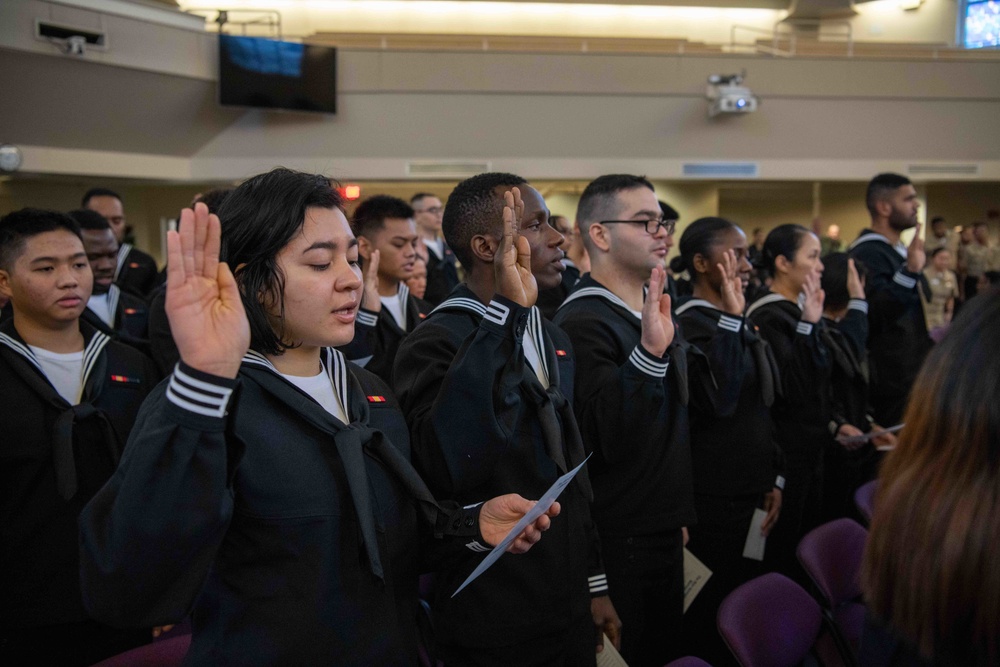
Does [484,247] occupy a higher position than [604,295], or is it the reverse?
[484,247]

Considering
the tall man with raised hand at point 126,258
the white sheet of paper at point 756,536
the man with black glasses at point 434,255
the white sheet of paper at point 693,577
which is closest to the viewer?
the white sheet of paper at point 693,577

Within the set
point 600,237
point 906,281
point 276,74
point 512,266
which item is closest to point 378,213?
point 600,237

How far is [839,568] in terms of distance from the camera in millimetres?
2381

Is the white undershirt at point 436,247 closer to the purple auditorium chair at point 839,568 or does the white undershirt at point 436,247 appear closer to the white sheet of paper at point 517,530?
the purple auditorium chair at point 839,568

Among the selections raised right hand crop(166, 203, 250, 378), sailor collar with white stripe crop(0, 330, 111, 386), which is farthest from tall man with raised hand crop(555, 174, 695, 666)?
sailor collar with white stripe crop(0, 330, 111, 386)

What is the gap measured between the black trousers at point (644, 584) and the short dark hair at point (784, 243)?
169 centimetres

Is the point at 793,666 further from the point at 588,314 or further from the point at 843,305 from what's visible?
the point at 843,305

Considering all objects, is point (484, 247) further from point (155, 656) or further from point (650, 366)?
point (155, 656)

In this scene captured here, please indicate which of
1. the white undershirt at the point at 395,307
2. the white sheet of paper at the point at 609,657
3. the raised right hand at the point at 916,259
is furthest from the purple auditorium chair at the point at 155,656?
the raised right hand at the point at 916,259

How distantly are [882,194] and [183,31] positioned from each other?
9425 millimetres

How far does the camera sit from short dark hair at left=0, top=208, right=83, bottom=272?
2.31 m

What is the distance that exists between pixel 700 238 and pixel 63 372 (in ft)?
7.57

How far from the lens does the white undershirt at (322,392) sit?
1387 millimetres

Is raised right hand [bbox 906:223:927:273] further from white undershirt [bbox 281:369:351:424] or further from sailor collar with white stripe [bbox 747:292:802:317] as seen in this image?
white undershirt [bbox 281:369:351:424]
